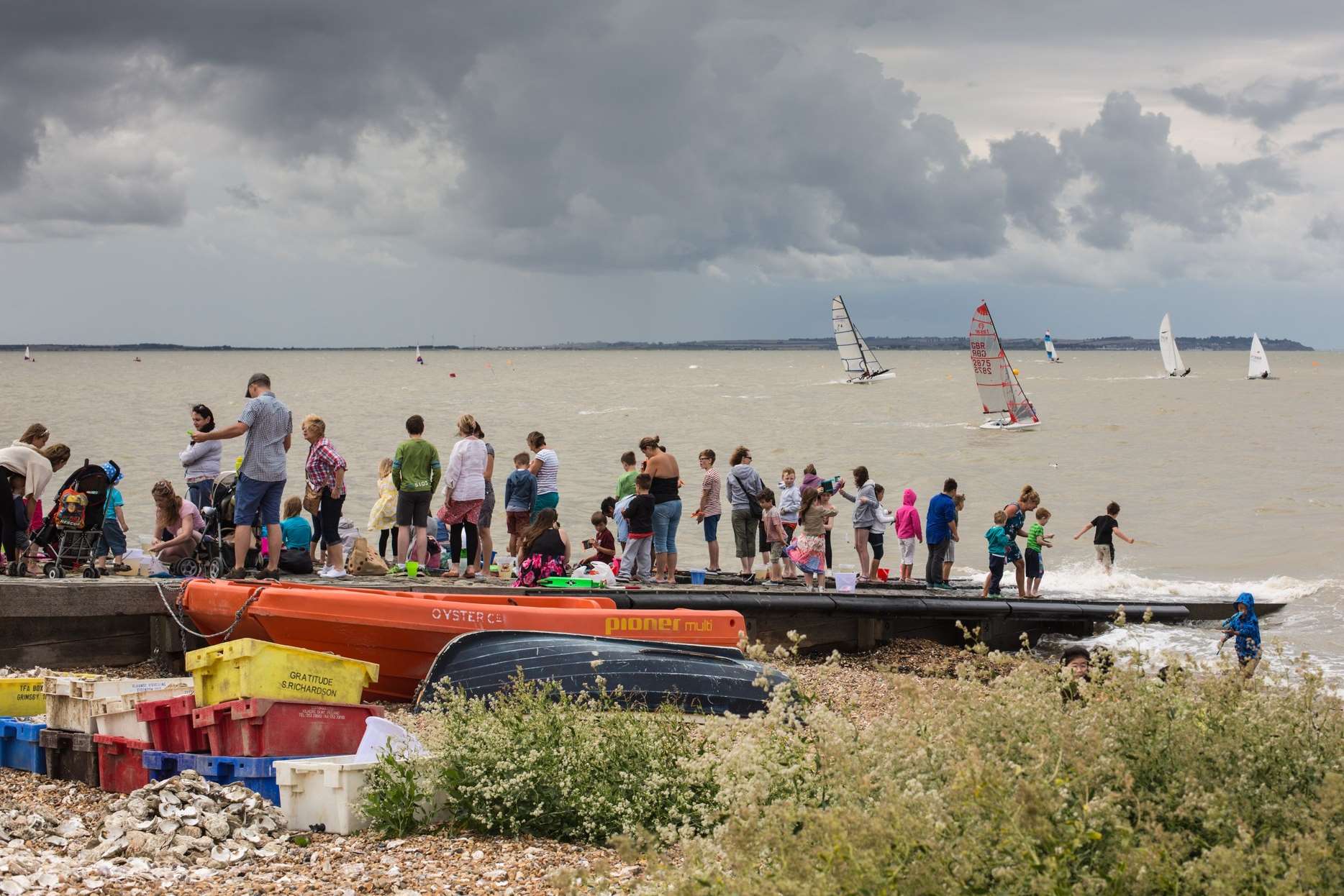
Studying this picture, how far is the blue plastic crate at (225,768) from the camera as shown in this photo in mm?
7230

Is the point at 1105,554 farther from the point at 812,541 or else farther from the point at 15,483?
the point at 15,483

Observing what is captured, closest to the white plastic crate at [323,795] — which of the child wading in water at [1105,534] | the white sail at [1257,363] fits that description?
the child wading in water at [1105,534]

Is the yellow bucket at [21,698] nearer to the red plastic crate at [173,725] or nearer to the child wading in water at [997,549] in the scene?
the red plastic crate at [173,725]

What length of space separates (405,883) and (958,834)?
8.93 feet

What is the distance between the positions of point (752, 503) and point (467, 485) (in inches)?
160

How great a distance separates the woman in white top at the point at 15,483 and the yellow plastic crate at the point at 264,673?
4.77 metres

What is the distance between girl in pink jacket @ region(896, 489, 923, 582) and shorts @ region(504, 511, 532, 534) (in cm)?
494

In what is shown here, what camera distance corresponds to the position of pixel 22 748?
8.27 m

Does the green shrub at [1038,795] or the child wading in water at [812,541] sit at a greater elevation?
the child wading in water at [812,541]

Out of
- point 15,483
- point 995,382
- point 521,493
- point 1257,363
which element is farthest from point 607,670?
point 1257,363

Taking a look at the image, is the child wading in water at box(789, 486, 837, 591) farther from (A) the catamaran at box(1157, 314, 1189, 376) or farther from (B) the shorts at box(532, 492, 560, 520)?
(A) the catamaran at box(1157, 314, 1189, 376)

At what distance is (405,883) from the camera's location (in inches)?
238

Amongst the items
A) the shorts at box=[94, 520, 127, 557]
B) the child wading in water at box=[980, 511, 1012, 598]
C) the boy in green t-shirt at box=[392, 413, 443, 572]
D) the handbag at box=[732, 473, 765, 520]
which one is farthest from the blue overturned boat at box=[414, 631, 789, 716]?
the child wading in water at box=[980, 511, 1012, 598]

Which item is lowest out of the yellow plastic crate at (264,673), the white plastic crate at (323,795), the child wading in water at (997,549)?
the white plastic crate at (323,795)
